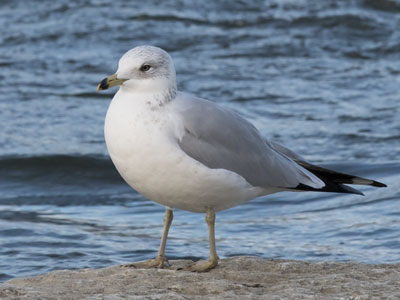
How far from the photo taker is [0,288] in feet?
13.9

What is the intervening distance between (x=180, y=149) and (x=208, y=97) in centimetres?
644

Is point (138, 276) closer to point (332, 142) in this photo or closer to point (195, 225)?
point (195, 225)

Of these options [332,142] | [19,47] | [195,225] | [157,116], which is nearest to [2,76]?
[19,47]

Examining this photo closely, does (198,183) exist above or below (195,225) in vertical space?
above

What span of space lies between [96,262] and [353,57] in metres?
7.15

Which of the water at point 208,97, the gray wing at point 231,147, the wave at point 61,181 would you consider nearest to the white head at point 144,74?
the gray wing at point 231,147

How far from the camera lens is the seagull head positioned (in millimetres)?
4727

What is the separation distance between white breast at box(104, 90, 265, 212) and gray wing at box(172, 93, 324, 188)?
0.09m

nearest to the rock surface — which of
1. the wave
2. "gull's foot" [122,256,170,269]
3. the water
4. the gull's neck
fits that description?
"gull's foot" [122,256,170,269]

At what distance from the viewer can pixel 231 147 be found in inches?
195

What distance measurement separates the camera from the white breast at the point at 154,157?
14.8ft

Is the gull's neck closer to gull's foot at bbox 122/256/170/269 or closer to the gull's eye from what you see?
the gull's eye

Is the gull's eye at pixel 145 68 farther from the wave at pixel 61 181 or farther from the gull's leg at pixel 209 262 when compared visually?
the wave at pixel 61 181

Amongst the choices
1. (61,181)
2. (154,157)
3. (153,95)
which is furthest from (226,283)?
(61,181)
